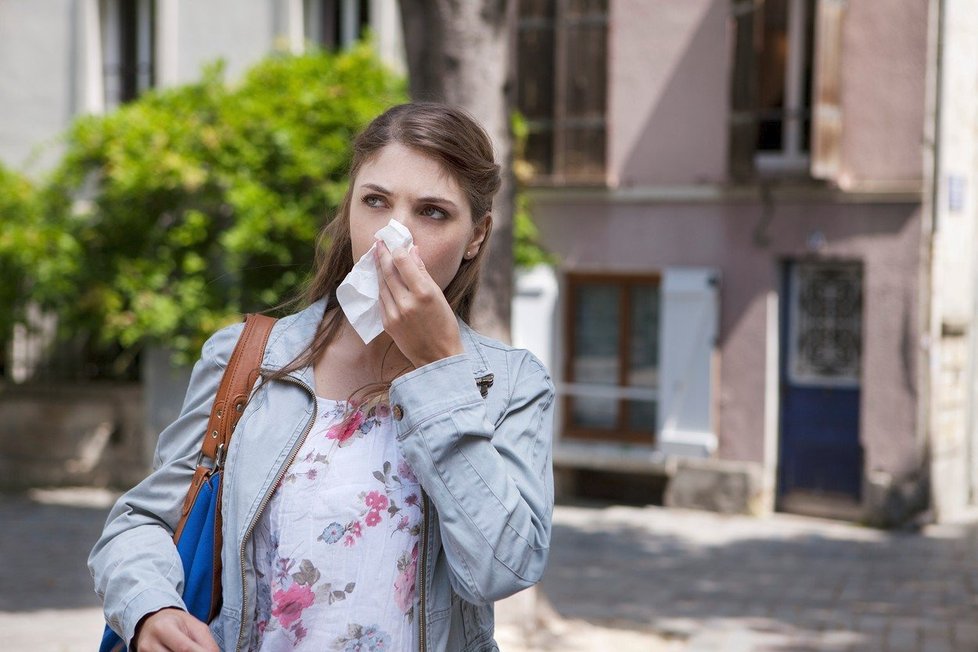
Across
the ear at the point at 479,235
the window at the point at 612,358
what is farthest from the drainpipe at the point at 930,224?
the ear at the point at 479,235

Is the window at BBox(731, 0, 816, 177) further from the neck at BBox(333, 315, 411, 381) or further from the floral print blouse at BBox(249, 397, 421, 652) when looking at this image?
the floral print blouse at BBox(249, 397, 421, 652)

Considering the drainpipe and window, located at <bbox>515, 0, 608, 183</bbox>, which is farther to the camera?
window, located at <bbox>515, 0, 608, 183</bbox>

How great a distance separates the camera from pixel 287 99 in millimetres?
12844

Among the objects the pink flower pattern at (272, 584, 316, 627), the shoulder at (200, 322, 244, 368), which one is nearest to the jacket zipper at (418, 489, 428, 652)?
the pink flower pattern at (272, 584, 316, 627)

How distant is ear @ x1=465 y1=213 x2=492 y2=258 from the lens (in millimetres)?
2158

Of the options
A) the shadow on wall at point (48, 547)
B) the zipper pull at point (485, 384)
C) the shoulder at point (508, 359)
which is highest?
the shoulder at point (508, 359)

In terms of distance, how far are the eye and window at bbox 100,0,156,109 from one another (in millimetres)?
13452

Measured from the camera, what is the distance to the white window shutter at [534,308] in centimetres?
1308

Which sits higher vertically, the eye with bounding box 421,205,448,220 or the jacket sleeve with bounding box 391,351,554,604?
the eye with bounding box 421,205,448,220

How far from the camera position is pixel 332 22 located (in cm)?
1410

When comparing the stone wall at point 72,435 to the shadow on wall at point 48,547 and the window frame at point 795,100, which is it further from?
the window frame at point 795,100

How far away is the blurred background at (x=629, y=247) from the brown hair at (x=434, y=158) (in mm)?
7649

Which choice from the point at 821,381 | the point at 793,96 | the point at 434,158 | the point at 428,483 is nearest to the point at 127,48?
the point at 793,96

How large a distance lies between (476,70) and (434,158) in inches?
178
